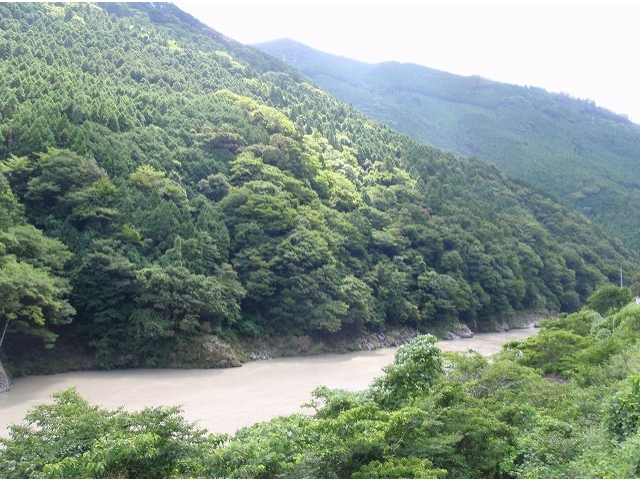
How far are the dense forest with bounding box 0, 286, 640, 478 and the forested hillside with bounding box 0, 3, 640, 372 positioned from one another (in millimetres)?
14908

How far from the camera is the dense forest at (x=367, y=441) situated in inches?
290

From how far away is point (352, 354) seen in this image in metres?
33.9

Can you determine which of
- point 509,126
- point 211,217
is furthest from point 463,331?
point 509,126

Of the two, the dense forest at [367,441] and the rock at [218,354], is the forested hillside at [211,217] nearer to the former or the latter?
the rock at [218,354]

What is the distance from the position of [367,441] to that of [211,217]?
2767 cm

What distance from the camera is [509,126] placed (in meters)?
131

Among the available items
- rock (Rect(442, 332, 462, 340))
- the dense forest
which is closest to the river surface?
the dense forest

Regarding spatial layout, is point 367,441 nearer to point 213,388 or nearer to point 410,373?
point 410,373

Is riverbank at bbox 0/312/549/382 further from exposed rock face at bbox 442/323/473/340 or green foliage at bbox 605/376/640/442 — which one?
green foliage at bbox 605/376/640/442

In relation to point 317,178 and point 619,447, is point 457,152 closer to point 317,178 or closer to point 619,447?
point 317,178

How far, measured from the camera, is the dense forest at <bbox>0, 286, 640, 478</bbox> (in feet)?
24.1

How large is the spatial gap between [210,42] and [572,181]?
62.4 meters

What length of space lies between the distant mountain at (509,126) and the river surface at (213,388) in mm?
66458

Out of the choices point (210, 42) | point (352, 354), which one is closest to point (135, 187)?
point (352, 354)
